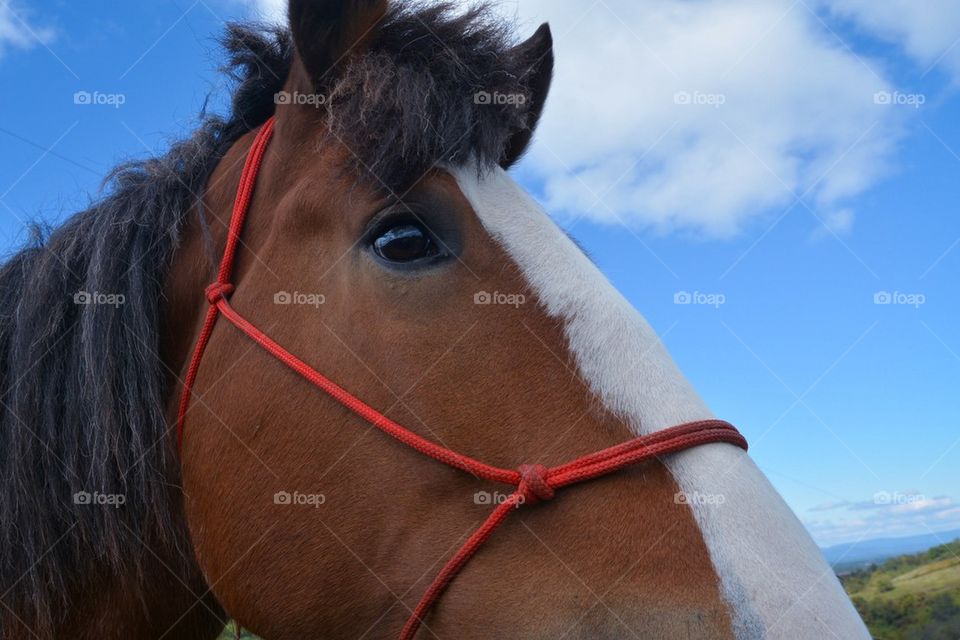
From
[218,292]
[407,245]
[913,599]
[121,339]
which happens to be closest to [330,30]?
[407,245]

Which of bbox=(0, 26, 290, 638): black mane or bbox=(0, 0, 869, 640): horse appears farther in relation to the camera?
bbox=(0, 26, 290, 638): black mane

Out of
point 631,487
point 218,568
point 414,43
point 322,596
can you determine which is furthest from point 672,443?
point 414,43

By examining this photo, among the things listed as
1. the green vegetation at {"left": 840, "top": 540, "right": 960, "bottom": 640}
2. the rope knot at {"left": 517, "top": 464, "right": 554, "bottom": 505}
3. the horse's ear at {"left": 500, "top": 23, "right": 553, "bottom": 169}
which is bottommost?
the green vegetation at {"left": 840, "top": 540, "right": 960, "bottom": 640}

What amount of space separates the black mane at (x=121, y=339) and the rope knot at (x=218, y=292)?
0.23 meters

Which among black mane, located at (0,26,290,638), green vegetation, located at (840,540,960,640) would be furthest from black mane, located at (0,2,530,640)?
green vegetation, located at (840,540,960,640)

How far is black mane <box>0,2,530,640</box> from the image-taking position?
224 cm

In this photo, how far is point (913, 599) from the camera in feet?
27.1

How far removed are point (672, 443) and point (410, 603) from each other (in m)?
0.81

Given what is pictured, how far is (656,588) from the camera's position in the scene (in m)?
1.61

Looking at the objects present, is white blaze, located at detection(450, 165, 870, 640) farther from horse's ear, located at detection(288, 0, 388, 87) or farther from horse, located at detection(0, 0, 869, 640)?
horse's ear, located at detection(288, 0, 388, 87)

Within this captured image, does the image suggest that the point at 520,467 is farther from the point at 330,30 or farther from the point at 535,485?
the point at 330,30

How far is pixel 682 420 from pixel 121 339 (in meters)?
1.80

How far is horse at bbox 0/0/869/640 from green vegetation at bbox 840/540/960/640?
628cm

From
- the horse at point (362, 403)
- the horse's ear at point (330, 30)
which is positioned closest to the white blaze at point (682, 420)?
the horse at point (362, 403)
